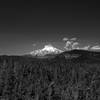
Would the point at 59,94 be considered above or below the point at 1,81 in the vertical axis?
below

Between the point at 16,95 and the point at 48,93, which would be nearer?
the point at 16,95

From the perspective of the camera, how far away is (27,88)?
135 m

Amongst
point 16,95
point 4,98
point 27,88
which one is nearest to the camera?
point 4,98

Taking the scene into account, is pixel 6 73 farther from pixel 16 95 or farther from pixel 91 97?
pixel 91 97

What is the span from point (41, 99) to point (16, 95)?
18925mm

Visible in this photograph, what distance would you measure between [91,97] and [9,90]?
6626cm

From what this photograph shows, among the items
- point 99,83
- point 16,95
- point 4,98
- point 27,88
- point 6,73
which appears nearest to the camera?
point 4,98

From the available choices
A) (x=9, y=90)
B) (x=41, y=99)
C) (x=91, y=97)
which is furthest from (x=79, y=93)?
(x=9, y=90)

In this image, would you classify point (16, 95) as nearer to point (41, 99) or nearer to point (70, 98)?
point (41, 99)

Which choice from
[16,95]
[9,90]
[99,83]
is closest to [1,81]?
[9,90]

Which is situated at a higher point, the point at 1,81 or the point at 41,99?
the point at 1,81

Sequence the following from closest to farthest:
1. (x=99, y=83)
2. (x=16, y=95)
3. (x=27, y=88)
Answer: (x=16, y=95) < (x=27, y=88) < (x=99, y=83)

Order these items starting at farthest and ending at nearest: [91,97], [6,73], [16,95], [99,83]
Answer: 1. [99,83]
2. [6,73]
3. [91,97]
4. [16,95]

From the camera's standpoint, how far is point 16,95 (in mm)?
114562
